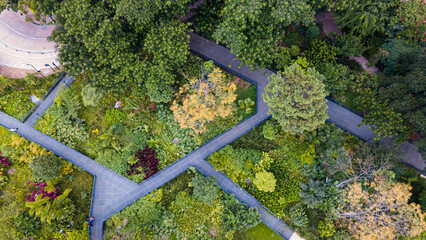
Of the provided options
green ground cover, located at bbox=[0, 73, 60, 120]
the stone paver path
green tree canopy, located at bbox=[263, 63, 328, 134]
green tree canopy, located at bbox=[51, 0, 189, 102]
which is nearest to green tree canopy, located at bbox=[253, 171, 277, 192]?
green tree canopy, located at bbox=[263, 63, 328, 134]

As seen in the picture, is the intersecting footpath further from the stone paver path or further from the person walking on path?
the person walking on path

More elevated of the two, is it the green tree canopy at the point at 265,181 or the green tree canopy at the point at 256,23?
the green tree canopy at the point at 256,23

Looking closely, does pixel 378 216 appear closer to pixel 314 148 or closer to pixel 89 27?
pixel 314 148

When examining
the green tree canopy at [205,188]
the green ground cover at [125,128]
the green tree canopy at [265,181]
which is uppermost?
the green ground cover at [125,128]

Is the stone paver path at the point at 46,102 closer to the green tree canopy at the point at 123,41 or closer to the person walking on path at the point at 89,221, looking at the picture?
the green tree canopy at the point at 123,41

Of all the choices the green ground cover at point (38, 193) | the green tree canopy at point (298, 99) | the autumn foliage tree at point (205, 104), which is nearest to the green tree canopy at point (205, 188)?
the autumn foliage tree at point (205, 104)

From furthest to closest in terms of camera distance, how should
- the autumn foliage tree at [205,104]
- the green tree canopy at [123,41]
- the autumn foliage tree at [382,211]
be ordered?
the autumn foliage tree at [205,104] → the autumn foliage tree at [382,211] → the green tree canopy at [123,41]

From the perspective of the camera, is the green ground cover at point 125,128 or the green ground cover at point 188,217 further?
the green ground cover at point 125,128
